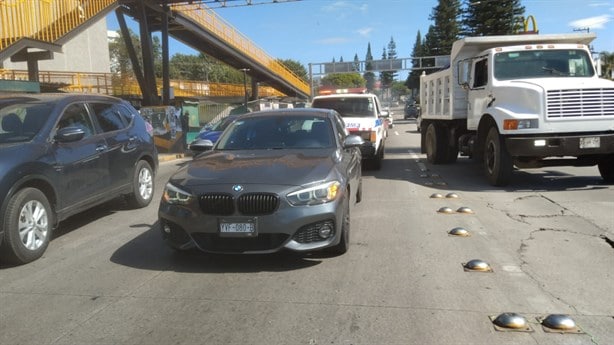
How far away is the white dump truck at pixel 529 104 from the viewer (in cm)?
905

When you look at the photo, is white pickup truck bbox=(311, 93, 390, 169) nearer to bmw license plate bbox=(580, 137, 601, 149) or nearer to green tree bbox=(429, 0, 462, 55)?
bmw license plate bbox=(580, 137, 601, 149)

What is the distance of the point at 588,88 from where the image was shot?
909cm

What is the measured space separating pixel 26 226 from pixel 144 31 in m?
19.3

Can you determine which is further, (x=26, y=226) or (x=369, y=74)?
(x=369, y=74)

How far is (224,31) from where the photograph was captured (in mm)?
30766

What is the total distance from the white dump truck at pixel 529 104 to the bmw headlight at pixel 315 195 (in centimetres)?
509

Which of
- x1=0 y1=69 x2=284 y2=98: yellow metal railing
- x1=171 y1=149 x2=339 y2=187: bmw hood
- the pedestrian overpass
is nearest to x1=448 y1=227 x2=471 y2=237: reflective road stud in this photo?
x1=171 y1=149 x2=339 y2=187: bmw hood

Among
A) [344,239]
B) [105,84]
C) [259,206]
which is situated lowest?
[344,239]

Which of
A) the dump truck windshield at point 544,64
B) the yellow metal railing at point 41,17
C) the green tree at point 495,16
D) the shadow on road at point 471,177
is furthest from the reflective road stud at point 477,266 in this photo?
the green tree at point 495,16

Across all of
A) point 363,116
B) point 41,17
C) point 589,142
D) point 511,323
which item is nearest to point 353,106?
point 363,116

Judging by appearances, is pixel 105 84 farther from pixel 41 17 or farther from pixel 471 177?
pixel 471 177

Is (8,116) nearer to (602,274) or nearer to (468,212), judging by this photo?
(468,212)

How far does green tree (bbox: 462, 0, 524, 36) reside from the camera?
49.4 metres

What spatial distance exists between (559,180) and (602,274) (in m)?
6.15
